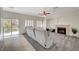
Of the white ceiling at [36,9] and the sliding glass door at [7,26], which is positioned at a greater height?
the white ceiling at [36,9]

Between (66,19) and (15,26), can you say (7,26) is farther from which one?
(66,19)

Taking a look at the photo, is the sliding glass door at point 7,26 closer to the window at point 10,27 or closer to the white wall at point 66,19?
the window at point 10,27

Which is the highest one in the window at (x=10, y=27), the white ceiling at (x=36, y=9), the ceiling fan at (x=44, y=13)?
the white ceiling at (x=36, y=9)

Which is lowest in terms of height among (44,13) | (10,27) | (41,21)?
(10,27)

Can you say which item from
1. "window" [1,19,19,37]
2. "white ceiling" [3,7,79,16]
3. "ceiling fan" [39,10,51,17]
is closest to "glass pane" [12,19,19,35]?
"window" [1,19,19,37]

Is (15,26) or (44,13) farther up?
(44,13)

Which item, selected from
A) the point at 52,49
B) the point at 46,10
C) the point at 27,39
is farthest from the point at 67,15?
the point at 27,39

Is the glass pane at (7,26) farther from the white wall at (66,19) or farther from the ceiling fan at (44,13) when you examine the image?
the white wall at (66,19)

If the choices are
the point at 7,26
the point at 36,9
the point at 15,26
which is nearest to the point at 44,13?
the point at 36,9

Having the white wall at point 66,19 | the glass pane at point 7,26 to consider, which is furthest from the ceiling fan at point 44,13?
the glass pane at point 7,26

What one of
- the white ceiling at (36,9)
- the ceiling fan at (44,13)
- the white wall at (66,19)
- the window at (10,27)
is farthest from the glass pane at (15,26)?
the white wall at (66,19)

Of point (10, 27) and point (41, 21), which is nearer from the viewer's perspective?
point (10, 27)

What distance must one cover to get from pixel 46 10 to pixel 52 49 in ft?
3.19

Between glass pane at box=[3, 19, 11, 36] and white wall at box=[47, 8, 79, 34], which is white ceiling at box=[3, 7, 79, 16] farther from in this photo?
glass pane at box=[3, 19, 11, 36]
